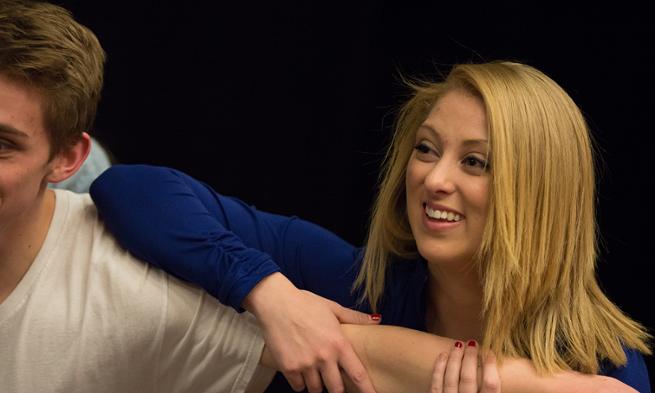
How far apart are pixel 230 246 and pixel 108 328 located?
0.23 m

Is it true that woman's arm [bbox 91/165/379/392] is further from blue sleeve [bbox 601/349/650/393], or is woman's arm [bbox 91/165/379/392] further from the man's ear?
blue sleeve [bbox 601/349/650/393]

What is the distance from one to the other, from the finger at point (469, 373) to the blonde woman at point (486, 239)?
30mm

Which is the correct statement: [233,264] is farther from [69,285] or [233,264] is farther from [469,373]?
[469,373]

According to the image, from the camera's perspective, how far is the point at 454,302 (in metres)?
1.97

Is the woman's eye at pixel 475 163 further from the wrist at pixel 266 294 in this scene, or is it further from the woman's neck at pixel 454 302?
the wrist at pixel 266 294

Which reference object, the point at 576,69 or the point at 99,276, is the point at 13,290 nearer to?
the point at 99,276

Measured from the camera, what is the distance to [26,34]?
1794mm

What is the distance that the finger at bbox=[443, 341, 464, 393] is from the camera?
1.75 meters

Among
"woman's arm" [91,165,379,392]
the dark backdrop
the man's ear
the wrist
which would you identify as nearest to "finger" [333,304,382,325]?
"woman's arm" [91,165,379,392]

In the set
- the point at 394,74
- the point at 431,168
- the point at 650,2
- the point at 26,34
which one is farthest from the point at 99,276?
the point at 650,2

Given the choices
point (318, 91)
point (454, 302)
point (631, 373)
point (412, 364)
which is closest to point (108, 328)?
point (412, 364)

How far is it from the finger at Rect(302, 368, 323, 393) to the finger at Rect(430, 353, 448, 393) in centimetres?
18

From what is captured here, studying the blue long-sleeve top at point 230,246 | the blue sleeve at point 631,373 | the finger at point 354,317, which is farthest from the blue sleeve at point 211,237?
the blue sleeve at point 631,373

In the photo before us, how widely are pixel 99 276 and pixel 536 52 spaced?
1176 millimetres
